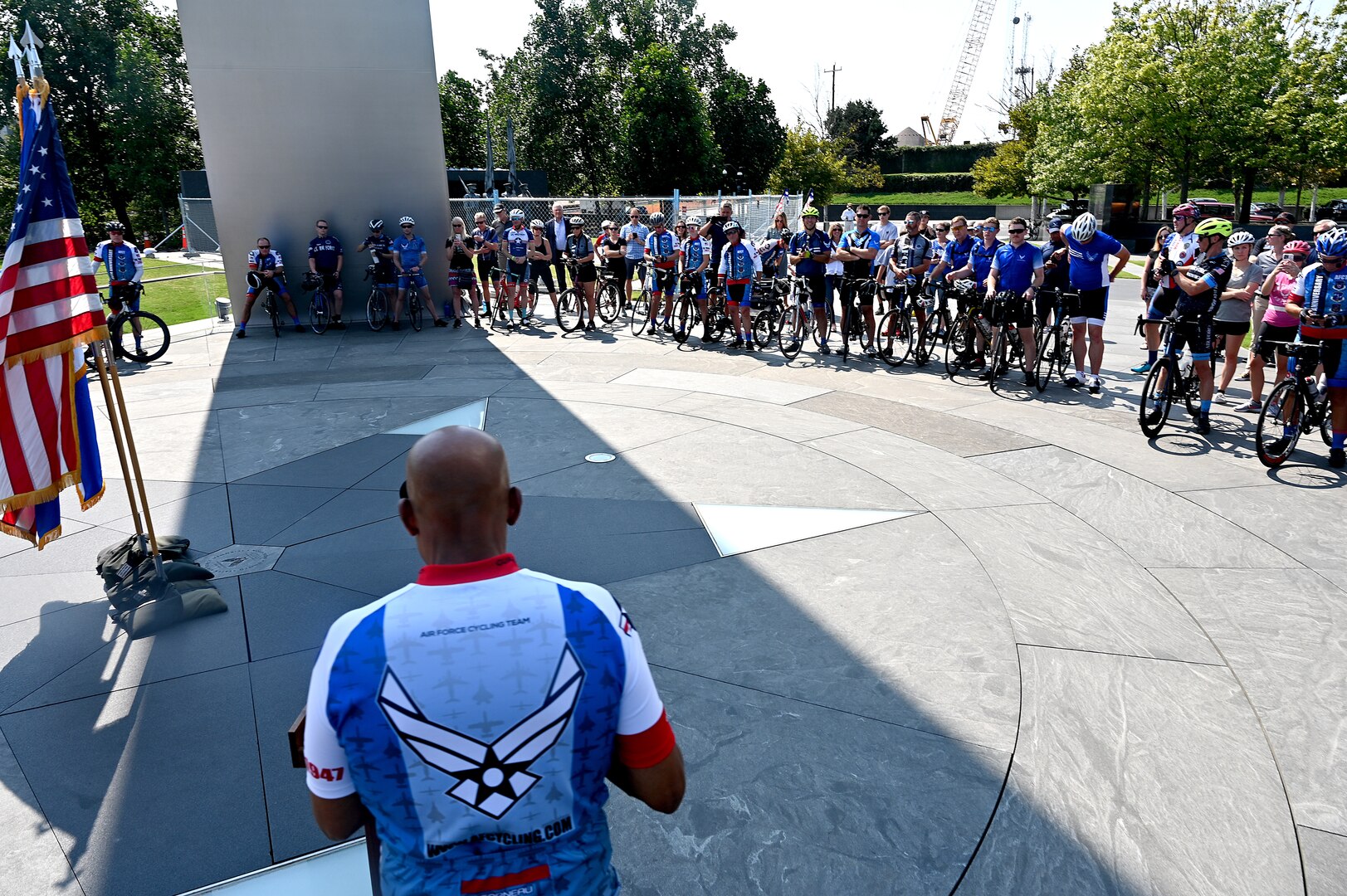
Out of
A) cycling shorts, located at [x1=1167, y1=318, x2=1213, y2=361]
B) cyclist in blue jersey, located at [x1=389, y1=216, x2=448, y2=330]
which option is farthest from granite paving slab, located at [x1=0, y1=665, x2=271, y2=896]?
cyclist in blue jersey, located at [x1=389, y1=216, x2=448, y2=330]

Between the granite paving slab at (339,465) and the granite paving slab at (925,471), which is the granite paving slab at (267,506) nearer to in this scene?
the granite paving slab at (339,465)

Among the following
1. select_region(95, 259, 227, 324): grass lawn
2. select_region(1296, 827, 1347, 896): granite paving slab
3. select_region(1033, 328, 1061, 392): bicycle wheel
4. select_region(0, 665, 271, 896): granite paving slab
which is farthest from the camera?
select_region(95, 259, 227, 324): grass lawn

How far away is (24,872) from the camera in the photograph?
318 centimetres

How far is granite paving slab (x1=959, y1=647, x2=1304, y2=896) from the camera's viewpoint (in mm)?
3086

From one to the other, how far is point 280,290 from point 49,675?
1191 centimetres

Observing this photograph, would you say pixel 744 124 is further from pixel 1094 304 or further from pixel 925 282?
pixel 1094 304

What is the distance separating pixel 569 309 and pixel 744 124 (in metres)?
42.5

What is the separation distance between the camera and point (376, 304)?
613 inches

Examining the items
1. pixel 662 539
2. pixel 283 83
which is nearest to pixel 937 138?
pixel 283 83

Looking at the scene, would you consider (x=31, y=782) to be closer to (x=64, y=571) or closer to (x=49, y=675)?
(x=49, y=675)

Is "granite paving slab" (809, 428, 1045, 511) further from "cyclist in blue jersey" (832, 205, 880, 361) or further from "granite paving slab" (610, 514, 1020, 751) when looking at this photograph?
"cyclist in blue jersey" (832, 205, 880, 361)

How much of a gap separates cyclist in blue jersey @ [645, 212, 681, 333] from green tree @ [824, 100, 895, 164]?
63.0m

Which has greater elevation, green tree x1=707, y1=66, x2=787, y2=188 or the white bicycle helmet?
green tree x1=707, y1=66, x2=787, y2=188

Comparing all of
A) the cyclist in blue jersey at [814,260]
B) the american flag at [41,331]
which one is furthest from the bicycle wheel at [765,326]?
the american flag at [41,331]
